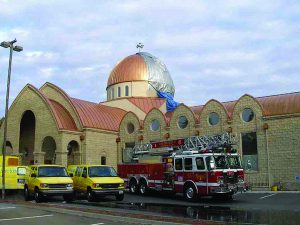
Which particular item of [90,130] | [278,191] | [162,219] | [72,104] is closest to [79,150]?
[90,130]

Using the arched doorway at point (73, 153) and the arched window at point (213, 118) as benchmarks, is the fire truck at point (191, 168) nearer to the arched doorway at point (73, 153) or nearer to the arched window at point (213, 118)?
the arched window at point (213, 118)

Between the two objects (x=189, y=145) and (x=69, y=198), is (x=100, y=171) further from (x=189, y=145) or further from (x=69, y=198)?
(x=189, y=145)

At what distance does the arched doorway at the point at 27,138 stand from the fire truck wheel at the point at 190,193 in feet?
82.6

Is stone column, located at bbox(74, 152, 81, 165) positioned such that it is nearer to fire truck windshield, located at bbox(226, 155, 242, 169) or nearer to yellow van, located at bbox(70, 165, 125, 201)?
yellow van, located at bbox(70, 165, 125, 201)

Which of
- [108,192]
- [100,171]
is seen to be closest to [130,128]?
[100,171]

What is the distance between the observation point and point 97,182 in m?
21.5

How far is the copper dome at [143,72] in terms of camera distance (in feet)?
159

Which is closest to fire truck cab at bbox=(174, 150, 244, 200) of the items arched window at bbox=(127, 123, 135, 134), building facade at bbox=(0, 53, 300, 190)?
building facade at bbox=(0, 53, 300, 190)

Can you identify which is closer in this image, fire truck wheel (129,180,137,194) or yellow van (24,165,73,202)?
yellow van (24,165,73,202)

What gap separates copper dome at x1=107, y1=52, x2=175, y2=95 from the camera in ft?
159

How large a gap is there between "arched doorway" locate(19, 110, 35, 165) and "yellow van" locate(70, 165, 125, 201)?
70.6 ft

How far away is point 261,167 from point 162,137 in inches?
376

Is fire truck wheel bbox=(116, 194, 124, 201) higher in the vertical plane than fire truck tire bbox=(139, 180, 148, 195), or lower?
lower

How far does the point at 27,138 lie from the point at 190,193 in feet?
87.2
